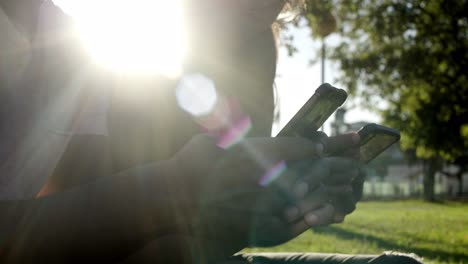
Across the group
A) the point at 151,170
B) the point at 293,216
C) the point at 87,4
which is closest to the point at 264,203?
the point at 293,216

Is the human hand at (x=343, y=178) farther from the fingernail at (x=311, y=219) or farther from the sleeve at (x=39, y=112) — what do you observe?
the sleeve at (x=39, y=112)

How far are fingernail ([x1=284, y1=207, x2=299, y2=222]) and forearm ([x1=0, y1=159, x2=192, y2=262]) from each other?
8.0 inches

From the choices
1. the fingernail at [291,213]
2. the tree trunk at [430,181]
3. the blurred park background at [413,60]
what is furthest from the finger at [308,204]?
the tree trunk at [430,181]

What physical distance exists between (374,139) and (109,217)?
103 centimetres

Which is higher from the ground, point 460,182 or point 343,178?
point 343,178

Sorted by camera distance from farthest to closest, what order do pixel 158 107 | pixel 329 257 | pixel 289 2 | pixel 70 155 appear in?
pixel 289 2 < pixel 329 257 < pixel 70 155 < pixel 158 107

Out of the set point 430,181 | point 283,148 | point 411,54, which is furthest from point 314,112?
point 430,181

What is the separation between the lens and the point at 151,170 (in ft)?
3.42

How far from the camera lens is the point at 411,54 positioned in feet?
69.9

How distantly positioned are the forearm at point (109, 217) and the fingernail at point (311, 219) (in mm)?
256

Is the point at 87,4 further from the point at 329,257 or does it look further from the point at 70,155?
the point at 329,257

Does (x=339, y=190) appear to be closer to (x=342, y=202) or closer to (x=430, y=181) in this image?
(x=342, y=202)

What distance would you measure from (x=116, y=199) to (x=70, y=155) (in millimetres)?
712

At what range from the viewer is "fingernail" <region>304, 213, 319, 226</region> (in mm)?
1134
